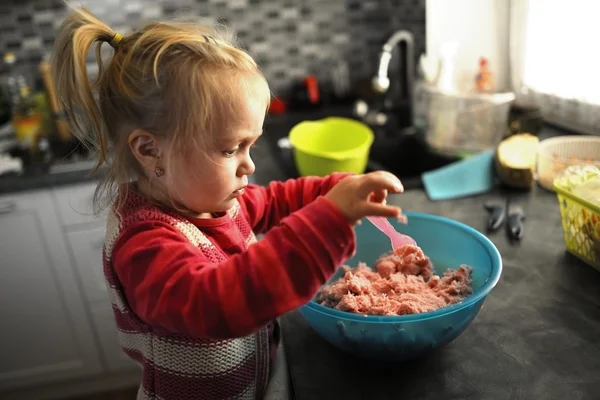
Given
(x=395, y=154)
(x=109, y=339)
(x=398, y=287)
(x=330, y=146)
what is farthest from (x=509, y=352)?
(x=109, y=339)

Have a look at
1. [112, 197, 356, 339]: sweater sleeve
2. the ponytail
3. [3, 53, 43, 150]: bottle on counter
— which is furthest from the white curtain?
[3, 53, 43, 150]: bottle on counter

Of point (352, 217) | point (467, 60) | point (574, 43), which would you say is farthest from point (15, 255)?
point (574, 43)

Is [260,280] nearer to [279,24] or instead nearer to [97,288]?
[97,288]

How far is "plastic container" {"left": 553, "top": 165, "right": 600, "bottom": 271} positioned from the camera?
91 cm

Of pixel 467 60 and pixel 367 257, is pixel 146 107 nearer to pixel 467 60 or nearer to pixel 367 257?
pixel 367 257

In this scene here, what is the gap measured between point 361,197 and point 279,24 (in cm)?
177

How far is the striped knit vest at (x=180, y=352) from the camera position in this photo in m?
0.75

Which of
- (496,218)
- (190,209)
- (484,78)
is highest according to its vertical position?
(190,209)

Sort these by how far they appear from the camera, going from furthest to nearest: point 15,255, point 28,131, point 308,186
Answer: point 28,131 → point 15,255 → point 308,186

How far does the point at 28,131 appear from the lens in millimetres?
1961

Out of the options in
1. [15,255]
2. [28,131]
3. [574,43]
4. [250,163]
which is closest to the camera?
[250,163]

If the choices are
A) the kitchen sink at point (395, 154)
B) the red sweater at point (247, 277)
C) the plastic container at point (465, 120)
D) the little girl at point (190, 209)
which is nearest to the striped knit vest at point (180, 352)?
the little girl at point (190, 209)

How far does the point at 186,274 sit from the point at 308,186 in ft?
1.36

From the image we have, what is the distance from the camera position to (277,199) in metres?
1.00
